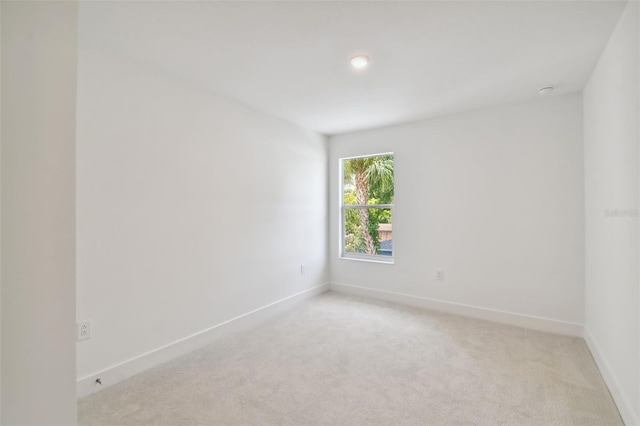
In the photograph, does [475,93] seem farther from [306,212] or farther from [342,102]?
[306,212]

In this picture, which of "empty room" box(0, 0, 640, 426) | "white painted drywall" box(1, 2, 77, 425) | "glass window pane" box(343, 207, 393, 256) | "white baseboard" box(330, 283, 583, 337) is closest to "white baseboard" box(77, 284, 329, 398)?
"empty room" box(0, 0, 640, 426)

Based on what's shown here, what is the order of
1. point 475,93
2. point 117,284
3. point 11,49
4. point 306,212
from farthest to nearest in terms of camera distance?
point 306,212
point 475,93
point 117,284
point 11,49

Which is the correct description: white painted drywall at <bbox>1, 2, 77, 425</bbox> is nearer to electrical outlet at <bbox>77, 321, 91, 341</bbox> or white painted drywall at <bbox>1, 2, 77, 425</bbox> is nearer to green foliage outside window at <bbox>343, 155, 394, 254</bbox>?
electrical outlet at <bbox>77, 321, 91, 341</bbox>

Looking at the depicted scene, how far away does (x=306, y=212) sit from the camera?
403 centimetres

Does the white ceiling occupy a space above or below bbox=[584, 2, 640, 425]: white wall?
above

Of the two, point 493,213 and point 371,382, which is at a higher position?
point 493,213

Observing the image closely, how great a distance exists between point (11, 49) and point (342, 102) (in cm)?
255

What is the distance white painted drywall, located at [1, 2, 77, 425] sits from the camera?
0.83 meters

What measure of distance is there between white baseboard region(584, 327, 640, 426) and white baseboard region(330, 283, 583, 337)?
355 millimetres

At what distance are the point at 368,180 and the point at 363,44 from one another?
2.46 meters


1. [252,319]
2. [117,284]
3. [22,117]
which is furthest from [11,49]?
[252,319]

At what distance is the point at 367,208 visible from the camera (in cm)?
429

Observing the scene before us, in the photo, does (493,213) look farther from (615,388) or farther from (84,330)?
(84,330)

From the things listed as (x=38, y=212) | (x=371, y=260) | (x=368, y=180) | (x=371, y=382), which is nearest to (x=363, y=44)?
(x=38, y=212)
